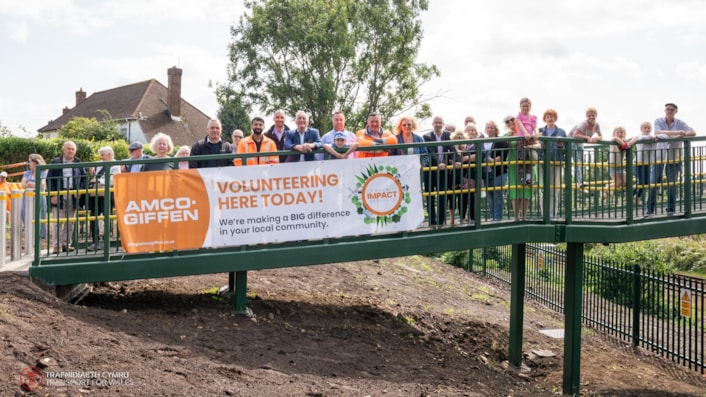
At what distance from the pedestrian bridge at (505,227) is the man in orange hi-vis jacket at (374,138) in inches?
19.5

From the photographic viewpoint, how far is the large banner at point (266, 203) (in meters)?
8.70

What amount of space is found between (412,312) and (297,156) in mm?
3942

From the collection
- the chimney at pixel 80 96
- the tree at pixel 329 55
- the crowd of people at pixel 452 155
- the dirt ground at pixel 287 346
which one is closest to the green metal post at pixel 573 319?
the dirt ground at pixel 287 346

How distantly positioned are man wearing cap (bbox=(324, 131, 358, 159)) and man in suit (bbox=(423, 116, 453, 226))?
108 cm

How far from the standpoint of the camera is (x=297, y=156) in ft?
31.5

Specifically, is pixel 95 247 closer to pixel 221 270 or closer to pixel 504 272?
pixel 221 270

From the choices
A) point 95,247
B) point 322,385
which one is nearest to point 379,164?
point 322,385

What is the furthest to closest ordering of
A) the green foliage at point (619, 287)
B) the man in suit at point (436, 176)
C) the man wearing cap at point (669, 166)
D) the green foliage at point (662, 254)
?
the green foliage at point (662, 254)
the green foliage at point (619, 287)
the man wearing cap at point (669, 166)
the man in suit at point (436, 176)

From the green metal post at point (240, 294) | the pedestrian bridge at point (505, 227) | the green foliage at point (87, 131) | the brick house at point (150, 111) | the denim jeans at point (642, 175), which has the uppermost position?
the brick house at point (150, 111)

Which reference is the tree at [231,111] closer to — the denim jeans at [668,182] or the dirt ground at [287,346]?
the dirt ground at [287,346]

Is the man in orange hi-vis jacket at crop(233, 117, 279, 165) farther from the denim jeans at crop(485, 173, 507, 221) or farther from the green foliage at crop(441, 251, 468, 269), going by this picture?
the green foliage at crop(441, 251, 468, 269)

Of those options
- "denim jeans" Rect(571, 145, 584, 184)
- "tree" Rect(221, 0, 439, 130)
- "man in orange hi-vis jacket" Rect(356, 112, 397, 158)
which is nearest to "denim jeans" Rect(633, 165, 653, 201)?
"denim jeans" Rect(571, 145, 584, 184)

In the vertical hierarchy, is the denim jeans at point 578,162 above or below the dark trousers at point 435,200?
above

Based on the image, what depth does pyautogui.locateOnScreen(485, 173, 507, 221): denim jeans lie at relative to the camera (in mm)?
9727
